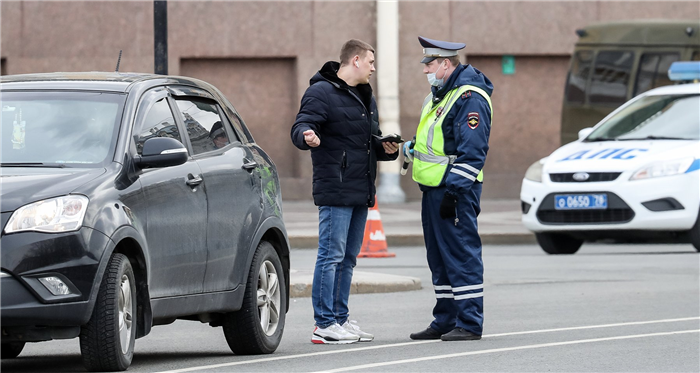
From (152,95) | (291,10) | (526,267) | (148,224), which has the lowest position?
(526,267)

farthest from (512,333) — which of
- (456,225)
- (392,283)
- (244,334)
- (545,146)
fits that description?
(545,146)

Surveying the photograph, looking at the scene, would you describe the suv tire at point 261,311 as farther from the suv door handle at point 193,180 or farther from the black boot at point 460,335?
the black boot at point 460,335

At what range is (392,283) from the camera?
12.4 meters

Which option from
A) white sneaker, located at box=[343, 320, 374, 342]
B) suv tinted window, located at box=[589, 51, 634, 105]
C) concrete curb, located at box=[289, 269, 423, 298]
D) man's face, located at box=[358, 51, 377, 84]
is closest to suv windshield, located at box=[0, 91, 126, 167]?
man's face, located at box=[358, 51, 377, 84]

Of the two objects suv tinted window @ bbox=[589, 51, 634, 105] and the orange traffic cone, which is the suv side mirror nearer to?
the orange traffic cone

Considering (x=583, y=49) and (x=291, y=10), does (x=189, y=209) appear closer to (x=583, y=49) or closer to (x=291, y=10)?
(x=583, y=49)

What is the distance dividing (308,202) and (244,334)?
18.9 meters

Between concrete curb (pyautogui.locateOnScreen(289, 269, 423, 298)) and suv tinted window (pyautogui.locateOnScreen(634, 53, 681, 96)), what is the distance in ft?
29.6

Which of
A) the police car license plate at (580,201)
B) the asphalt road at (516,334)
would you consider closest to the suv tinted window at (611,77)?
the police car license plate at (580,201)

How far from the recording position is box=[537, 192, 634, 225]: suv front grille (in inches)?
574

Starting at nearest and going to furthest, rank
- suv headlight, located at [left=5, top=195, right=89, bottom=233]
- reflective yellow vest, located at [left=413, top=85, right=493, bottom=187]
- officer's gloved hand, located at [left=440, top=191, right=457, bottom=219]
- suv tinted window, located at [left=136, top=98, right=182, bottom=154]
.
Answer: suv headlight, located at [left=5, top=195, right=89, bottom=233] < suv tinted window, located at [left=136, top=98, right=182, bottom=154] < officer's gloved hand, located at [left=440, top=191, right=457, bottom=219] < reflective yellow vest, located at [left=413, top=85, right=493, bottom=187]

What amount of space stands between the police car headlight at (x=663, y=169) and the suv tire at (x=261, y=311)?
6.72 m

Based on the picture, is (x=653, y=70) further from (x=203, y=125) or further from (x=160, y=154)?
(x=160, y=154)

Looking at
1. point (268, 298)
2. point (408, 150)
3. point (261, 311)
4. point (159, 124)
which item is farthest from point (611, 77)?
point (159, 124)
